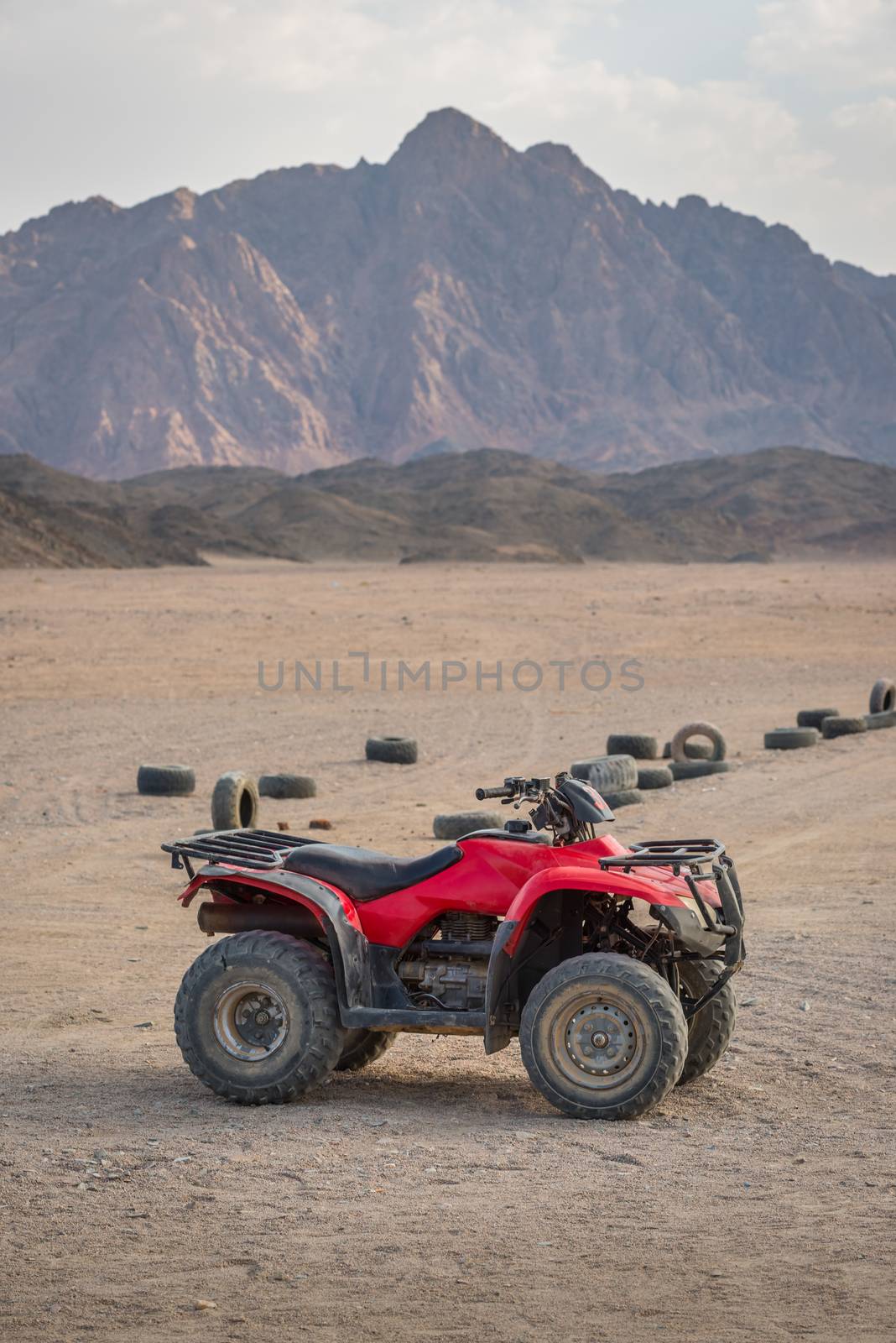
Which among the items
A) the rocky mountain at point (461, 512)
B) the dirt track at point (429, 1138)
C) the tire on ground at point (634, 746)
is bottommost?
the dirt track at point (429, 1138)

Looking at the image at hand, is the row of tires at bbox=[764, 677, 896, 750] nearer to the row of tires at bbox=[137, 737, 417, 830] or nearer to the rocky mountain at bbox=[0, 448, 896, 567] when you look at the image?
the row of tires at bbox=[137, 737, 417, 830]

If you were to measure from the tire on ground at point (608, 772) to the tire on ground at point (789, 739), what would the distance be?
3.66 m

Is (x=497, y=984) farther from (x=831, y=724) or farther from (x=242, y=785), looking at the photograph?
(x=831, y=724)

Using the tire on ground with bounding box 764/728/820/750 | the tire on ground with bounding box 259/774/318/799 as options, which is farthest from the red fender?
the tire on ground with bounding box 764/728/820/750

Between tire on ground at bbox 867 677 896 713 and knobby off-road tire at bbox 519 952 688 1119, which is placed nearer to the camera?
knobby off-road tire at bbox 519 952 688 1119

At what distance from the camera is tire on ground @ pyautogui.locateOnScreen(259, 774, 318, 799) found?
55.2ft

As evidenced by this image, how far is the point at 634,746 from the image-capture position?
1969cm

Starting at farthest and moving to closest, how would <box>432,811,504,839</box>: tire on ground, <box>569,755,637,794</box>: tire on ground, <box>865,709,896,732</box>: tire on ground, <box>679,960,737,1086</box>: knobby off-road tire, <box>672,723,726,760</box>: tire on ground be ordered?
<box>865,709,896,732</box>: tire on ground
<box>672,723,726,760</box>: tire on ground
<box>569,755,637,794</box>: tire on ground
<box>432,811,504,839</box>: tire on ground
<box>679,960,737,1086</box>: knobby off-road tire

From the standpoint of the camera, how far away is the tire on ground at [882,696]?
75.2ft

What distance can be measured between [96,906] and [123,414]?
552 feet

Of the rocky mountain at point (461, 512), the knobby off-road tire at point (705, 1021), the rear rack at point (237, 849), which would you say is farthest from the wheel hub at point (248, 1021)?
the rocky mountain at point (461, 512)

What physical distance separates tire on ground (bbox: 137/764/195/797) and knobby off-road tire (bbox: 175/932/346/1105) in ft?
31.6

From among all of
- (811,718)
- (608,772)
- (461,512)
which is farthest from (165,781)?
(461,512)

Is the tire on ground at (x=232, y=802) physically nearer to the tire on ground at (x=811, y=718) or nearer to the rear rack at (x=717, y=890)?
the rear rack at (x=717, y=890)
